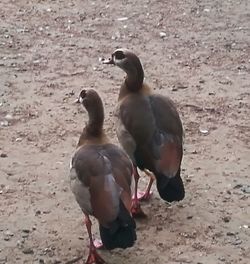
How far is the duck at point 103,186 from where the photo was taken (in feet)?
16.3

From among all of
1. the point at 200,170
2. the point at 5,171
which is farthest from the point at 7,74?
the point at 200,170

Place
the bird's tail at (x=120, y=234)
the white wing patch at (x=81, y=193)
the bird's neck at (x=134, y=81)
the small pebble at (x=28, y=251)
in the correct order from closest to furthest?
the bird's tail at (x=120, y=234) < the white wing patch at (x=81, y=193) < the small pebble at (x=28, y=251) < the bird's neck at (x=134, y=81)

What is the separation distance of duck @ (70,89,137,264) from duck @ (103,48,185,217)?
0.95 ft

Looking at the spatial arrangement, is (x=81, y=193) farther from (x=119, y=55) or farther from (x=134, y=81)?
(x=119, y=55)

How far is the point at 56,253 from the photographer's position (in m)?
5.44

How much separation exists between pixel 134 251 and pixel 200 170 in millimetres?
1288

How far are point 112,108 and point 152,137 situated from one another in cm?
203

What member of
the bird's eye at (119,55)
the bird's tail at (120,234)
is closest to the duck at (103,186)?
the bird's tail at (120,234)

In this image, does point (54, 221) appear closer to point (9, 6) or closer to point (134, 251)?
point (134, 251)

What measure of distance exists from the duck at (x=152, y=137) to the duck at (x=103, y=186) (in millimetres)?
290

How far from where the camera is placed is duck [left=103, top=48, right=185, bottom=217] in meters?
5.61

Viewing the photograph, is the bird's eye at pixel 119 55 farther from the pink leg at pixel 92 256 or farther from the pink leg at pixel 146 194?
the pink leg at pixel 92 256

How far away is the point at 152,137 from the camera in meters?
5.70

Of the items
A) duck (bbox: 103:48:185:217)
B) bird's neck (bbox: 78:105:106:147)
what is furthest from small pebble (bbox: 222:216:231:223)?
bird's neck (bbox: 78:105:106:147)
